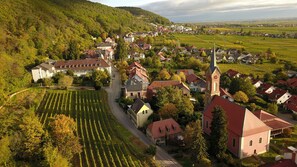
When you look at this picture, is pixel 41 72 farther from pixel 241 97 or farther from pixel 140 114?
pixel 241 97

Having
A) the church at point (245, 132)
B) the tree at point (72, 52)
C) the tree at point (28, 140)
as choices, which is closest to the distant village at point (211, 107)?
the church at point (245, 132)

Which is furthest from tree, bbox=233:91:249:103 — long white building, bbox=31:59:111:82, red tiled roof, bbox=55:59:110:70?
red tiled roof, bbox=55:59:110:70

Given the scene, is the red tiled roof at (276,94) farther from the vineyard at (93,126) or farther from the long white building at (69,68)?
the long white building at (69,68)

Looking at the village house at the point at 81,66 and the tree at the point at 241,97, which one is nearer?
the tree at the point at 241,97

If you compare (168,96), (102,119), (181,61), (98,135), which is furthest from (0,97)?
(181,61)

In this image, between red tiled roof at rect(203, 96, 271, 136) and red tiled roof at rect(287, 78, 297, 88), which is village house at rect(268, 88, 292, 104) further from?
red tiled roof at rect(203, 96, 271, 136)
